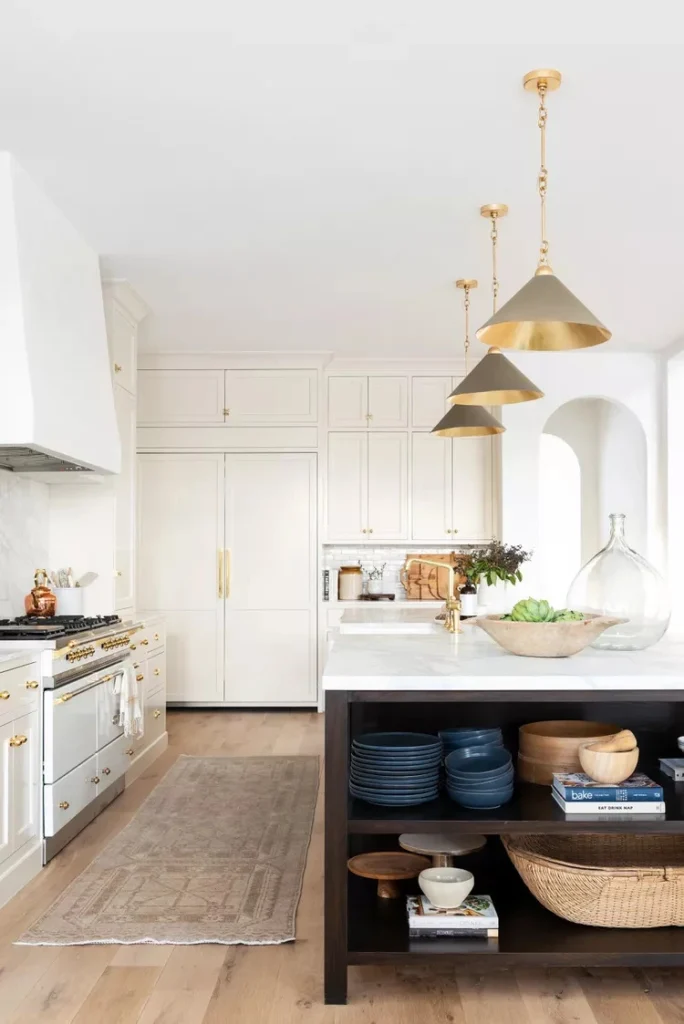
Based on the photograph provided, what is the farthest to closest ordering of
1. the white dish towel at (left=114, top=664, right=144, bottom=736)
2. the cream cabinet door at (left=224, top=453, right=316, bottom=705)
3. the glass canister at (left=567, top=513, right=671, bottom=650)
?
the cream cabinet door at (left=224, top=453, right=316, bottom=705) → the white dish towel at (left=114, top=664, right=144, bottom=736) → the glass canister at (left=567, top=513, right=671, bottom=650)

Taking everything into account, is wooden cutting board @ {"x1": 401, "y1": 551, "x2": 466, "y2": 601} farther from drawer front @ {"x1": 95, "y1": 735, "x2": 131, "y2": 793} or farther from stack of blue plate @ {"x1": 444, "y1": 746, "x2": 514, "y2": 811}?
stack of blue plate @ {"x1": 444, "y1": 746, "x2": 514, "y2": 811}

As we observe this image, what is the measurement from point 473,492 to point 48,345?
3.88 m

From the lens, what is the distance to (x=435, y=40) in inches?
101

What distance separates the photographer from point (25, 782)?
321 cm

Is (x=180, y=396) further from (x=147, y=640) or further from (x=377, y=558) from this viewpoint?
(x=147, y=640)

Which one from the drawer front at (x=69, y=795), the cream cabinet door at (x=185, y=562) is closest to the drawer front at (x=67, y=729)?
the drawer front at (x=69, y=795)

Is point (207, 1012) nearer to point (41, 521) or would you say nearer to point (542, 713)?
point (542, 713)

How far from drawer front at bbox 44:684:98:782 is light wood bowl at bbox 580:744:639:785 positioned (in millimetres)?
2061

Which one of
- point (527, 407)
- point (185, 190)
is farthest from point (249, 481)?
point (185, 190)

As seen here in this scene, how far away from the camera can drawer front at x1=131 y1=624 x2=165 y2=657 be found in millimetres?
4691

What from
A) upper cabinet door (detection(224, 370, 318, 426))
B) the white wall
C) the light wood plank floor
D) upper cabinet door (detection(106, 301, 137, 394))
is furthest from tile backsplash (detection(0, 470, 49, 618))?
the white wall

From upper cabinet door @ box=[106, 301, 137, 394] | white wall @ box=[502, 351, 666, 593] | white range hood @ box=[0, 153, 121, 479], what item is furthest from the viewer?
white wall @ box=[502, 351, 666, 593]

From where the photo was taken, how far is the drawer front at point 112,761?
399 cm

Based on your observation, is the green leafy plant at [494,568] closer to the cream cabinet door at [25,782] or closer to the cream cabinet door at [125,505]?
the cream cabinet door at [125,505]
